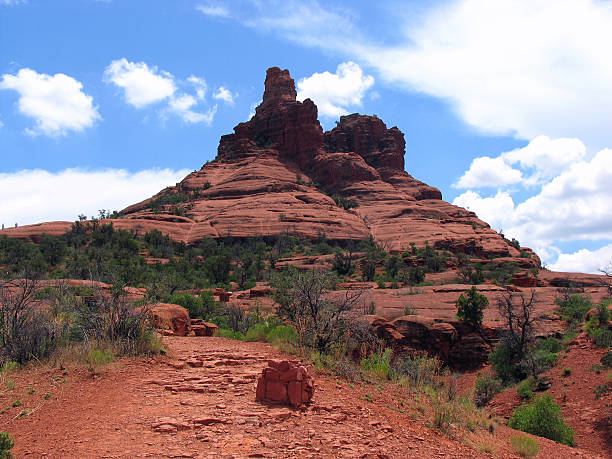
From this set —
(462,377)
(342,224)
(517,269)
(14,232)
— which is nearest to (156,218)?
(14,232)

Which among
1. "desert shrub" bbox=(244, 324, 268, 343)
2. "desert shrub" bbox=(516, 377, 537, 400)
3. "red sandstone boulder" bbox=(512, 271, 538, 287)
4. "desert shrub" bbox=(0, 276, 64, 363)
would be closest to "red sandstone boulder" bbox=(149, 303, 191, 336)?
"desert shrub" bbox=(244, 324, 268, 343)

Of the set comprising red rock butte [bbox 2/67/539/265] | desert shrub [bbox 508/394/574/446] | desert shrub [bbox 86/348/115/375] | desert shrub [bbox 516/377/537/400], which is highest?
red rock butte [bbox 2/67/539/265]

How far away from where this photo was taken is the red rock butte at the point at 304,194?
5922cm

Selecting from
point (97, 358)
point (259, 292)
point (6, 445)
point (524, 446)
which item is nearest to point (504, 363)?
point (524, 446)

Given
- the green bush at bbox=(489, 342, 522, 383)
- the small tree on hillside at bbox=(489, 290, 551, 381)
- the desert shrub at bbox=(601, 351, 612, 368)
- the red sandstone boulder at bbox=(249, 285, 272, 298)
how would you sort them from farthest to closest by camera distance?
the red sandstone boulder at bbox=(249, 285, 272, 298), the green bush at bbox=(489, 342, 522, 383), the small tree on hillside at bbox=(489, 290, 551, 381), the desert shrub at bbox=(601, 351, 612, 368)

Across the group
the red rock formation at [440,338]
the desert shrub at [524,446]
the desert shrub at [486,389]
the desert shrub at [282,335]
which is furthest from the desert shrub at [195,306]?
the desert shrub at [524,446]

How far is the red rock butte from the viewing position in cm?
5922

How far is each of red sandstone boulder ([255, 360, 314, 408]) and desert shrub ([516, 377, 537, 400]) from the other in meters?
12.0

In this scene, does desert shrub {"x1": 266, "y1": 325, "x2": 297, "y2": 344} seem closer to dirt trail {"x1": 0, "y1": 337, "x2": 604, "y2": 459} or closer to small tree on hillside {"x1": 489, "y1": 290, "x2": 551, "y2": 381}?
dirt trail {"x1": 0, "y1": 337, "x2": 604, "y2": 459}

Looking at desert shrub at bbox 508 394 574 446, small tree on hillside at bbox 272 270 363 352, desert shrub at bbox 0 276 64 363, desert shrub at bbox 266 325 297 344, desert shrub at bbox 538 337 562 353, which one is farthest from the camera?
desert shrub at bbox 538 337 562 353

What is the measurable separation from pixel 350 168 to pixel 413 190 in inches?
521

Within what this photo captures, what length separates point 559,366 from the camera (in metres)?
16.5

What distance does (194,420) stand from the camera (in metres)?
5.12

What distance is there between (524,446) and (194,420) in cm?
539
